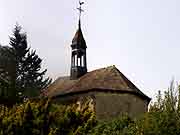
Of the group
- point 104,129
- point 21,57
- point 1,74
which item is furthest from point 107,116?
point 21,57

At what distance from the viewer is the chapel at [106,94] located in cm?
3550

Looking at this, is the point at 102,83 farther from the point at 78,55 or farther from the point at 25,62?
the point at 25,62

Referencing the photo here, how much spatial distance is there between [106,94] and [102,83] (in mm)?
1146

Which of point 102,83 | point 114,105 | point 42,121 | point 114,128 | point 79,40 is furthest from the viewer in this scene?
point 79,40

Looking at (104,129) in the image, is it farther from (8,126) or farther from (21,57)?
(21,57)

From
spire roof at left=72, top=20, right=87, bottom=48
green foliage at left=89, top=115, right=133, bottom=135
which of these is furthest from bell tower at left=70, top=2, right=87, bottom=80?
green foliage at left=89, top=115, right=133, bottom=135

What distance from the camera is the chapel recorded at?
35.5 metres

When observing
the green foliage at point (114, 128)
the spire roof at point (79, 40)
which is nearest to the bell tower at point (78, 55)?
the spire roof at point (79, 40)

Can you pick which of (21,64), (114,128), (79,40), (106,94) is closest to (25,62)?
(21,64)

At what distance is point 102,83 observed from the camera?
120 feet

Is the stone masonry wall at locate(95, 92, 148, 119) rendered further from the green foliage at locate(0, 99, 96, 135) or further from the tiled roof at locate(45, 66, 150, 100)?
the green foliage at locate(0, 99, 96, 135)

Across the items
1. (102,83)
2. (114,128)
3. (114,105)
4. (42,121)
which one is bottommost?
(114,128)

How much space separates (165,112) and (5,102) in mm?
14900

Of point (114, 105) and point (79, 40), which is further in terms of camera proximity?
point (79, 40)
